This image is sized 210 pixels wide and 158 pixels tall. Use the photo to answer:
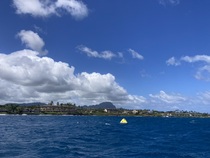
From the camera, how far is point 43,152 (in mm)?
54000

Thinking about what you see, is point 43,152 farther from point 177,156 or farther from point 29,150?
point 177,156

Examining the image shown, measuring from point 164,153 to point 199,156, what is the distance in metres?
5.61

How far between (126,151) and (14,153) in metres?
18.7

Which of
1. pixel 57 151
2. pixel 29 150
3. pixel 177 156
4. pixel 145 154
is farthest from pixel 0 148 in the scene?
pixel 177 156

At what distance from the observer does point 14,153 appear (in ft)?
172

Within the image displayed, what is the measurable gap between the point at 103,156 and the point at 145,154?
7393 millimetres

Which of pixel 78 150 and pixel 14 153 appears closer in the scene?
pixel 14 153

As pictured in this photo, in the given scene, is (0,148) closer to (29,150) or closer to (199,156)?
(29,150)

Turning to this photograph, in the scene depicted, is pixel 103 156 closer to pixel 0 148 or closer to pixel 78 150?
pixel 78 150

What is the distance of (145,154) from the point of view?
54969mm

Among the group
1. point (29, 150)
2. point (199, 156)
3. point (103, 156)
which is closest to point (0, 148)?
point (29, 150)

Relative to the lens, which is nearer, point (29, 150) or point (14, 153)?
point (14, 153)

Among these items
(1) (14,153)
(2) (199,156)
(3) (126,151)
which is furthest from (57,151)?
(2) (199,156)

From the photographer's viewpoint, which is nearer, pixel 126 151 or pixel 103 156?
pixel 103 156
